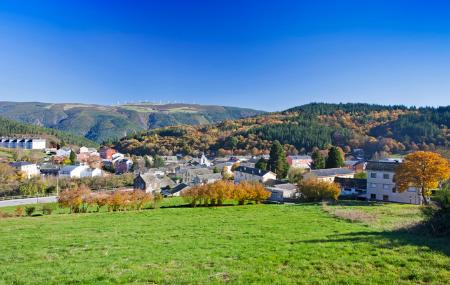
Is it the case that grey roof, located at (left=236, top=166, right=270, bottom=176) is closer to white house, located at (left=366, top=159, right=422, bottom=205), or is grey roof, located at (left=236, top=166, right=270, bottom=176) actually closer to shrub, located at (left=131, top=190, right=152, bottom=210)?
white house, located at (left=366, top=159, right=422, bottom=205)

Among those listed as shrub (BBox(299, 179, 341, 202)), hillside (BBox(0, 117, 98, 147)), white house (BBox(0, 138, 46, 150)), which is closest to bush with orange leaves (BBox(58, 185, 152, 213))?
shrub (BBox(299, 179, 341, 202))

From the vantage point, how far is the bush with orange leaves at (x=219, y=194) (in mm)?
38250

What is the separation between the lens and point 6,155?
98438 mm

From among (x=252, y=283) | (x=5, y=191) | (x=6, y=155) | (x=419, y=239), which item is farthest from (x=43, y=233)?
(x=6, y=155)

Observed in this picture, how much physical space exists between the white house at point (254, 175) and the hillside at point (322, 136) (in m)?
53.8

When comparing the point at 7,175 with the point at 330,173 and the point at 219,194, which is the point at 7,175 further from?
the point at 330,173

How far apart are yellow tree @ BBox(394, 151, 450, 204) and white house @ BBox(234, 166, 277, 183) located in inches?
1153

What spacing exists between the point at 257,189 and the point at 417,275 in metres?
32.4

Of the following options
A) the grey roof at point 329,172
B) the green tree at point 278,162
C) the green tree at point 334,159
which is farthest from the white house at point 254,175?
the green tree at point 334,159

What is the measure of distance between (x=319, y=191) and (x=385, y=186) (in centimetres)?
1073

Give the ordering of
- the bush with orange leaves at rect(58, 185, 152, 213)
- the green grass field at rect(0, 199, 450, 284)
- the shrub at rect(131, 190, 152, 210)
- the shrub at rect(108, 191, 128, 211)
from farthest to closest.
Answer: the shrub at rect(131, 190, 152, 210) → the bush with orange leaves at rect(58, 185, 152, 213) → the shrub at rect(108, 191, 128, 211) → the green grass field at rect(0, 199, 450, 284)

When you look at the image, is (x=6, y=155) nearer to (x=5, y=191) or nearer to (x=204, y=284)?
(x=5, y=191)

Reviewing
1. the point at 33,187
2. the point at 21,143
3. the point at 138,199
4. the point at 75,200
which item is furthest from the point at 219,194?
the point at 21,143

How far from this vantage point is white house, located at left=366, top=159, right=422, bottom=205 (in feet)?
138
